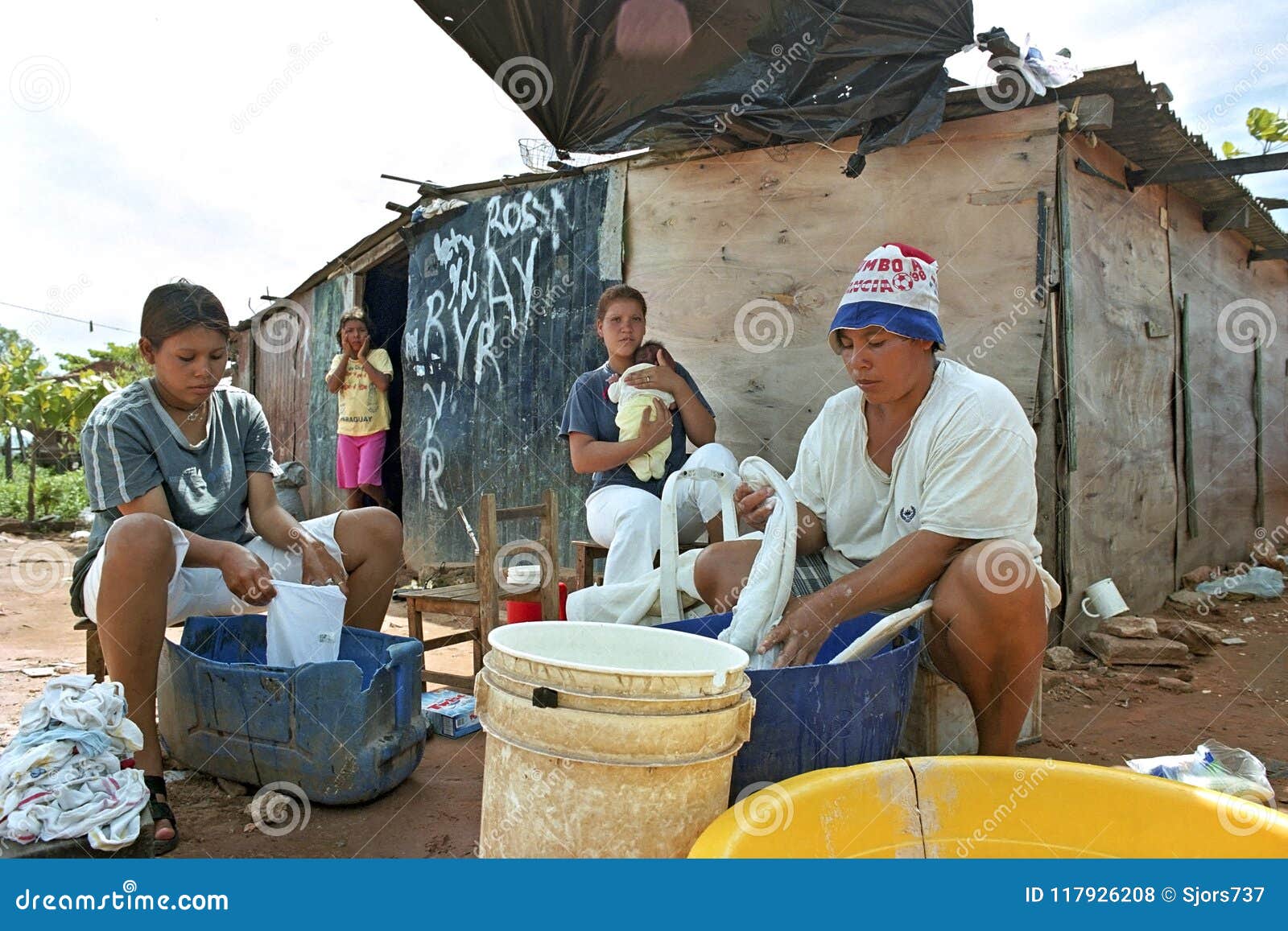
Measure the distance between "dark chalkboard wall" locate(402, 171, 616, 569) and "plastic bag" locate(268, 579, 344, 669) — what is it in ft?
9.44

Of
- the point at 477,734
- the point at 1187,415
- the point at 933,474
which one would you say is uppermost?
the point at 1187,415

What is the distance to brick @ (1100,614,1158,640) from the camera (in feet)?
13.3

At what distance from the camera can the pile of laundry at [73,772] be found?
181 cm

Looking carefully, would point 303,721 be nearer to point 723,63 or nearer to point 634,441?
point 634,441

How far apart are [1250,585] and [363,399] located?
6.62 meters

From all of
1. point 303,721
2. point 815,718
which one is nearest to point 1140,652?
point 815,718

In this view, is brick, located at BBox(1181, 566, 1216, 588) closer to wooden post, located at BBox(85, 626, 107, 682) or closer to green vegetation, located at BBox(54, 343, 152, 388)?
wooden post, located at BBox(85, 626, 107, 682)

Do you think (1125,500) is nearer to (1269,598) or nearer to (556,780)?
(1269,598)

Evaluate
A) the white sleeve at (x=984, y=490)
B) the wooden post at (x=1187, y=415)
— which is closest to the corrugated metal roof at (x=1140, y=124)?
the wooden post at (x=1187, y=415)

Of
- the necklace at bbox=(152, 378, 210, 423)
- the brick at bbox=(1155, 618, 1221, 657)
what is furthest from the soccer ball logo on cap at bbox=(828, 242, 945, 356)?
the brick at bbox=(1155, 618, 1221, 657)

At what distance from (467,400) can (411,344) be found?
84cm

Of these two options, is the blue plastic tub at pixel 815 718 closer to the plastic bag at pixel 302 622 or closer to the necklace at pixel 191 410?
the plastic bag at pixel 302 622

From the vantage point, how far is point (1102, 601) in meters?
4.08

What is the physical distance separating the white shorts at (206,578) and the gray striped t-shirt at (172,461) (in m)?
0.09
